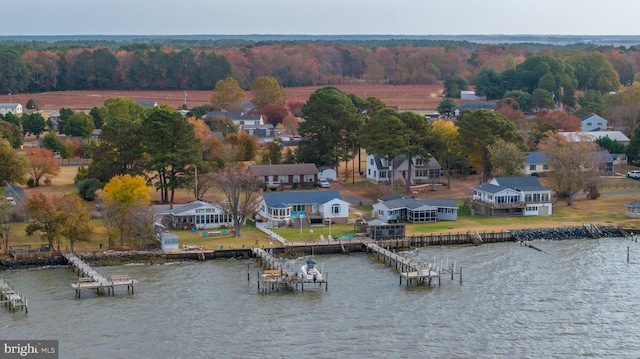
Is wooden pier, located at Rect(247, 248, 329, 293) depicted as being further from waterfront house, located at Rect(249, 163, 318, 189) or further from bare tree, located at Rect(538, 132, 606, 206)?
waterfront house, located at Rect(249, 163, 318, 189)

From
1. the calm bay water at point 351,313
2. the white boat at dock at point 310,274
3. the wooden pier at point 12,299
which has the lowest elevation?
the calm bay water at point 351,313

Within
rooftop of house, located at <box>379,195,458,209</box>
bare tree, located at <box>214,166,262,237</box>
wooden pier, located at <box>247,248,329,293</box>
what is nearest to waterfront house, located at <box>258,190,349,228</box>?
bare tree, located at <box>214,166,262,237</box>

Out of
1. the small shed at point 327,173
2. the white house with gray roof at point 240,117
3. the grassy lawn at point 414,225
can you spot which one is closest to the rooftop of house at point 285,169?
the small shed at point 327,173

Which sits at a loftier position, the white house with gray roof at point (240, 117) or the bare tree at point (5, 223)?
the white house with gray roof at point (240, 117)

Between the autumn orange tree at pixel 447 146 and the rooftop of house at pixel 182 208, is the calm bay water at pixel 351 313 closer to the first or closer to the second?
the rooftop of house at pixel 182 208

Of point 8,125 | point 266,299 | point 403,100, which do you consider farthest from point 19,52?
point 266,299

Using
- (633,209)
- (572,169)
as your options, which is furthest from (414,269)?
(572,169)

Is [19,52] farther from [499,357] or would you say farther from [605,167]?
[499,357]

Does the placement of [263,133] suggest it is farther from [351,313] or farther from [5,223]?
[351,313]
